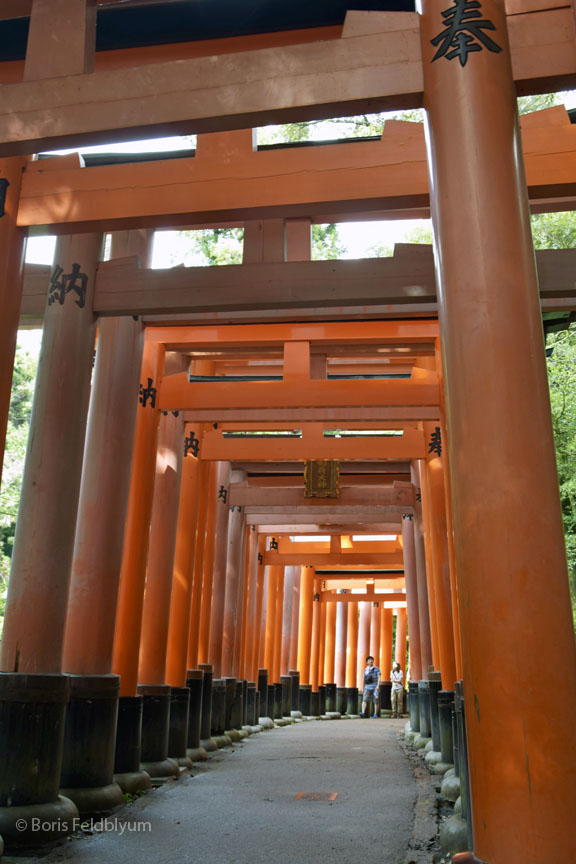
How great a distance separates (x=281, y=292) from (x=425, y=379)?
3315 millimetres

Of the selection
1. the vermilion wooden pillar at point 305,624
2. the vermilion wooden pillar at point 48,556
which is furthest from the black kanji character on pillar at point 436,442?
the vermilion wooden pillar at point 305,624

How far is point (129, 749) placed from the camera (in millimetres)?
7414

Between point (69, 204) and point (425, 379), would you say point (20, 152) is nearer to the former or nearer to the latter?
point (69, 204)

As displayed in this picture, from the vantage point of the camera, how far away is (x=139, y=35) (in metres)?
6.47

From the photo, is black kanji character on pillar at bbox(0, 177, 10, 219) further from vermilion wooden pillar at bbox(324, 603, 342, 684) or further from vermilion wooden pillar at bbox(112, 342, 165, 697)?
vermilion wooden pillar at bbox(324, 603, 342, 684)

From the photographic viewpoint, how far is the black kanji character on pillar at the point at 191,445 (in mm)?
11328

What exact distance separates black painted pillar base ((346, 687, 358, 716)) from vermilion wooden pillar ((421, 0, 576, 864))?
2718 cm

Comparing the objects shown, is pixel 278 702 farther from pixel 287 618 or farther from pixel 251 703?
pixel 251 703

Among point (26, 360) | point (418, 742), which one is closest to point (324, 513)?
point (418, 742)

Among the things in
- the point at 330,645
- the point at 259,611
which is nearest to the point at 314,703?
the point at 330,645

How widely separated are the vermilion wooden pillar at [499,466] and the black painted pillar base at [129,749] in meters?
5.20

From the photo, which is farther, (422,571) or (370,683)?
(370,683)

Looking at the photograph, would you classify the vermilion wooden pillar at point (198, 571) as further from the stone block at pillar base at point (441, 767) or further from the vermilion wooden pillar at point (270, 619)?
the vermilion wooden pillar at point (270, 619)

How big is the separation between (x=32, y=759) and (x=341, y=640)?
25.6 metres
